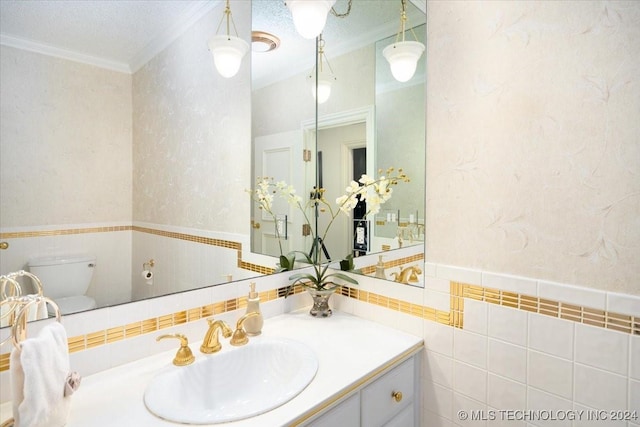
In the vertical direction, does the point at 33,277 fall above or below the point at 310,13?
below

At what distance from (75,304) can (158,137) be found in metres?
0.57

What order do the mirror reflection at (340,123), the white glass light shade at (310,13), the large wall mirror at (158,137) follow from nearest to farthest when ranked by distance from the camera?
the large wall mirror at (158,137)
the white glass light shade at (310,13)
the mirror reflection at (340,123)

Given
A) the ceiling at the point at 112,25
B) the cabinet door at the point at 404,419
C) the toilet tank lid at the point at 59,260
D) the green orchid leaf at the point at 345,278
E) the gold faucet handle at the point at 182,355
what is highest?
the ceiling at the point at 112,25

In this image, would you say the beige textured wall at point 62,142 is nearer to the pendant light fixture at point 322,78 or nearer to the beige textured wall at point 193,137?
the beige textured wall at point 193,137

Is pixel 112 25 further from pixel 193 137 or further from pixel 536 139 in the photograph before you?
pixel 536 139

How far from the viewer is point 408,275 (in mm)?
1321

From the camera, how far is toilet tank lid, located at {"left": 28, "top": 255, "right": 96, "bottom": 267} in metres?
0.90

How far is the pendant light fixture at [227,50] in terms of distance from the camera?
4.35 feet

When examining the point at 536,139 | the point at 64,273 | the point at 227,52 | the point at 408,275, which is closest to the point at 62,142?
the point at 64,273

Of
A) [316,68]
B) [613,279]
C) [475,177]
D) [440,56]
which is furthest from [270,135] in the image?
[613,279]

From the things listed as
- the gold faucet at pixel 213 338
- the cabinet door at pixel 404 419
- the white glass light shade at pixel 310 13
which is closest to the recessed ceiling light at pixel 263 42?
the white glass light shade at pixel 310 13

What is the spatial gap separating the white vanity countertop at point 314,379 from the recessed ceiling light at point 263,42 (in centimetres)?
124

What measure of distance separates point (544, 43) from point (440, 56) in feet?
1.05

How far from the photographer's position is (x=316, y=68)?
70.0 inches
